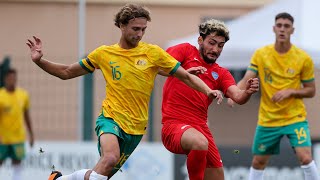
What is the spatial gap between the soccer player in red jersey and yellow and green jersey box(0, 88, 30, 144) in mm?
7281

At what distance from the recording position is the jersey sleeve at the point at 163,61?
400 inches

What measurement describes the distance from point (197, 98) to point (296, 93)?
2.43 m

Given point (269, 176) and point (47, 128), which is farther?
point (47, 128)

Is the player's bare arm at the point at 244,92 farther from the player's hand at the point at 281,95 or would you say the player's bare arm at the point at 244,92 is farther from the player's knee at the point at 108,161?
the player's hand at the point at 281,95

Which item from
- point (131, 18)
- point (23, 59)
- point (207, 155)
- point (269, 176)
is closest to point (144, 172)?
point (269, 176)

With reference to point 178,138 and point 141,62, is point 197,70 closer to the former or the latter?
point 141,62

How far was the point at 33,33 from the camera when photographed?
72.1ft

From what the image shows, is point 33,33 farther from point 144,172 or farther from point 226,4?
point 144,172

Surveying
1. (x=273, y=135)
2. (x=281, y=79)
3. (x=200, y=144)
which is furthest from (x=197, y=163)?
(x=281, y=79)

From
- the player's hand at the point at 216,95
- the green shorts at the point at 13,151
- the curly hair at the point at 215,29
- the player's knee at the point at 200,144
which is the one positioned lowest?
the green shorts at the point at 13,151

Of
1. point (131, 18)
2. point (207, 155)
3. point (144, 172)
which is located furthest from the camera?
point (144, 172)

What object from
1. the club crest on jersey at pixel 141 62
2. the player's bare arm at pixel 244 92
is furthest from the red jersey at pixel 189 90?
the club crest on jersey at pixel 141 62

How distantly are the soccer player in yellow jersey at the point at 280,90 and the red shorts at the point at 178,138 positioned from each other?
197cm

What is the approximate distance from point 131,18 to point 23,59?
7455 millimetres
